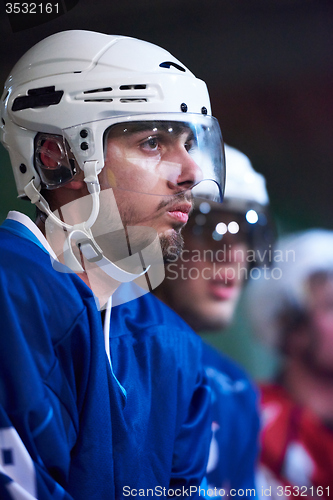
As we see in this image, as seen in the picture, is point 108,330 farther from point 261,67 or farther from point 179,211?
point 261,67

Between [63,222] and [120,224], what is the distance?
5.5 inches

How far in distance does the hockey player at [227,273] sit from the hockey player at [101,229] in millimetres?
267

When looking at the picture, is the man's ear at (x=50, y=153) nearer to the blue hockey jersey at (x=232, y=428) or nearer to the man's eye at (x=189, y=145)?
the man's eye at (x=189, y=145)

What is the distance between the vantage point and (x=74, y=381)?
1.01 meters

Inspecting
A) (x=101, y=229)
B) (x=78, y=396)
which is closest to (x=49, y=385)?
(x=78, y=396)

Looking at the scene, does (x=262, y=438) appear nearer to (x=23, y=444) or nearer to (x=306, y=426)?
(x=306, y=426)

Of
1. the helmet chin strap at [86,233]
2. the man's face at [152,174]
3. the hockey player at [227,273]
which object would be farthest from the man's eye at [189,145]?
the hockey player at [227,273]

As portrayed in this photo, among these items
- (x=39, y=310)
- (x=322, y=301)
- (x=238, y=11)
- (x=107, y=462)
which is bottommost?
(x=322, y=301)

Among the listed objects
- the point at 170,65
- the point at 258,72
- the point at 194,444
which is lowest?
the point at 194,444

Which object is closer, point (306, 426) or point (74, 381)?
point (74, 381)

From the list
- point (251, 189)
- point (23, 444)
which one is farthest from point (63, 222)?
point (251, 189)

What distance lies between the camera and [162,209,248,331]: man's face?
1.57 metres

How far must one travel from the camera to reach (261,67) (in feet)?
5.12

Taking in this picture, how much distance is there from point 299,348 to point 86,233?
0.87 m
